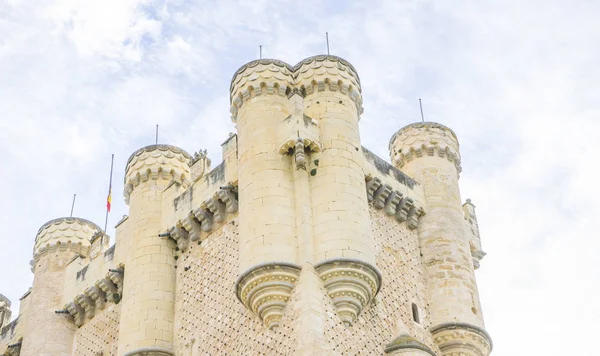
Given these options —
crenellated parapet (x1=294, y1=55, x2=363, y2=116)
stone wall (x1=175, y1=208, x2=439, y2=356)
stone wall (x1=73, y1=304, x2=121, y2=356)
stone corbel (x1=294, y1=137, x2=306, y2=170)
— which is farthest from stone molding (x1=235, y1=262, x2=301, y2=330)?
stone wall (x1=73, y1=304, x2=121, y2=356)

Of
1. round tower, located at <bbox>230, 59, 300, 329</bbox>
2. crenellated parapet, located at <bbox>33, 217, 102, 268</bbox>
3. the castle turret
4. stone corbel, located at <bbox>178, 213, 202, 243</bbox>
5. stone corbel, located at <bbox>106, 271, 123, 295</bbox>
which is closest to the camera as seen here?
round tower, located at <bbox>230, 59, 300, 329</bbox>

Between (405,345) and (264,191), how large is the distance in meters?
3.41

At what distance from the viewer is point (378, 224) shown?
63.9ft

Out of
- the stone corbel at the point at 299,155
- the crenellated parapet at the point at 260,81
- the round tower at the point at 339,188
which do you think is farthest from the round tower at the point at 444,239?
the stone corbel at the point at 299,155

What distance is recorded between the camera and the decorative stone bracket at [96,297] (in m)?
21.4

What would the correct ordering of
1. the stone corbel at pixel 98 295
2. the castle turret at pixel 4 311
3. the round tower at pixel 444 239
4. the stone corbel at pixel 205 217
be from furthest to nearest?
the castle turret at pixel 4 311 < the stone corbel at pixel 98 295 < the stone corbel at pixel 205 217 < the round tower at pixel 444 239

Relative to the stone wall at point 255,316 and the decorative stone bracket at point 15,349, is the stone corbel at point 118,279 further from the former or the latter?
the decorative stone bracket at point 15,349

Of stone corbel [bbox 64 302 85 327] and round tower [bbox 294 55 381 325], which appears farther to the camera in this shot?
stone corbel [bbox 64 302 85 327]

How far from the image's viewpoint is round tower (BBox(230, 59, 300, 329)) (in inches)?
666

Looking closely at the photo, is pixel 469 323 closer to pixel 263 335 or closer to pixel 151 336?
pixel 263 335

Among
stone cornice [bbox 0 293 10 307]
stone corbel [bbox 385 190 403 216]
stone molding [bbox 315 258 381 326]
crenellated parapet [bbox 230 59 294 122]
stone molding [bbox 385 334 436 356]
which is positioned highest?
stone cornice [bbox 0 293 10 307]

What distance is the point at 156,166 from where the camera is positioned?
21.7 metres

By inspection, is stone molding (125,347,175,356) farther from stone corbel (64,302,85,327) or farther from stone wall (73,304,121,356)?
stone corbel (64,302,85,327)

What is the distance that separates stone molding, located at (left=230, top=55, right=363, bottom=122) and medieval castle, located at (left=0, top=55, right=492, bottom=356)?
0.08 ft
